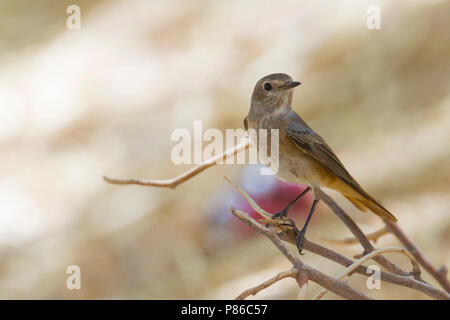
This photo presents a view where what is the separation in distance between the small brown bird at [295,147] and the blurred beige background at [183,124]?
55cm

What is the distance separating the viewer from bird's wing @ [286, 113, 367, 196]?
1.17m

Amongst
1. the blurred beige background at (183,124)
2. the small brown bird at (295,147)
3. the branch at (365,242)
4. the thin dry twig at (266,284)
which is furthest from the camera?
the blurred beige background at (183,124)

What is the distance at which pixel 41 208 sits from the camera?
197 centimetres

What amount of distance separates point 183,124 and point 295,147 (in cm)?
98

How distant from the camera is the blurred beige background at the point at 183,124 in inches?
73.9

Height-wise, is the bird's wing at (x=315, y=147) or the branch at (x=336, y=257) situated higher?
the bird's wing at (x=315, y=147)

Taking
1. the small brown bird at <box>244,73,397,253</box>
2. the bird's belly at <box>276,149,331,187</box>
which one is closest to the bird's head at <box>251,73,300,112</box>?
the small brown bird at <box>244,73,397,253</box>

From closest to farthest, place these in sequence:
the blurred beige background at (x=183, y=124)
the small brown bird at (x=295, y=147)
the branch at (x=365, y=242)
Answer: the branch at (x=365, y=242) → the small brown bird at (x=295, y=147) → the blurred beige background at (x=183, y=124)

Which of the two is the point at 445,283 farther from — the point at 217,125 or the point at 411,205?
the point at 217,125

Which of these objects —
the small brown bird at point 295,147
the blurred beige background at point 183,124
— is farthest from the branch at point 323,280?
the blurred beige background at point 183,124

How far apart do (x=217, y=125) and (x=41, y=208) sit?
700mm

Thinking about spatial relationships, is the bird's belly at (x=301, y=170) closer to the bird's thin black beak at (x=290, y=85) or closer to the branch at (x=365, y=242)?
the bird's thin black beak at (x=290, y=85)

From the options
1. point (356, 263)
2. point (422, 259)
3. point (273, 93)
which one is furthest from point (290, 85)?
point (356, 263)
